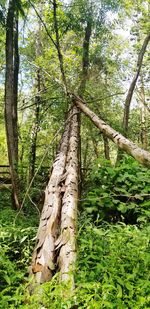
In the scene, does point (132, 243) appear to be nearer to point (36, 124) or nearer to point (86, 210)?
point (86, 210)

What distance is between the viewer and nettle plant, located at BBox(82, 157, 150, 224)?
14.2ft

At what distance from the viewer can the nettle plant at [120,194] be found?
432cm

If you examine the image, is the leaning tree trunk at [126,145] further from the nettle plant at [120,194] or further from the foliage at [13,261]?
the foliage at [13,261]

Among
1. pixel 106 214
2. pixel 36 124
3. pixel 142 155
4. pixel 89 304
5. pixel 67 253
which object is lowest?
pixel 89 304

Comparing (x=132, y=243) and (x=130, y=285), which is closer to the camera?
(x=130, y=285)

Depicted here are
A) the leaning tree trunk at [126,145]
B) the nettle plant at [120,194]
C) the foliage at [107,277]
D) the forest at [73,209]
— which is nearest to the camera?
the foliage at [107,277]

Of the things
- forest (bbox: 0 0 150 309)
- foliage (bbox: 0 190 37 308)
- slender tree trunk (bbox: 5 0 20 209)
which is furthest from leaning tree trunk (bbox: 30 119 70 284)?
slender tree trunk (bbox: 5 0 20 209)

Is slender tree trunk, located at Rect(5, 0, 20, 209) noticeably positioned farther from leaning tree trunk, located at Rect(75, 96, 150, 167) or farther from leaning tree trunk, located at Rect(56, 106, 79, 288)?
leaning tree trunk, located at Rect(75, 96, 150, 167)

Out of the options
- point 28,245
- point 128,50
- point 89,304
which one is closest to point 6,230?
point 28,245

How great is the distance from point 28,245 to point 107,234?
80 cm

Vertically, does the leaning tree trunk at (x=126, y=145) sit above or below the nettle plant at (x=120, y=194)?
above

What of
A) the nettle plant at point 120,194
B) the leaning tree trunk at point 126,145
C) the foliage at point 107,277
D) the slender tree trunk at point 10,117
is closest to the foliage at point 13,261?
the foliage at point 107,277

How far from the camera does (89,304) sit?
1.66m

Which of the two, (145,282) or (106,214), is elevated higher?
(106,214)
